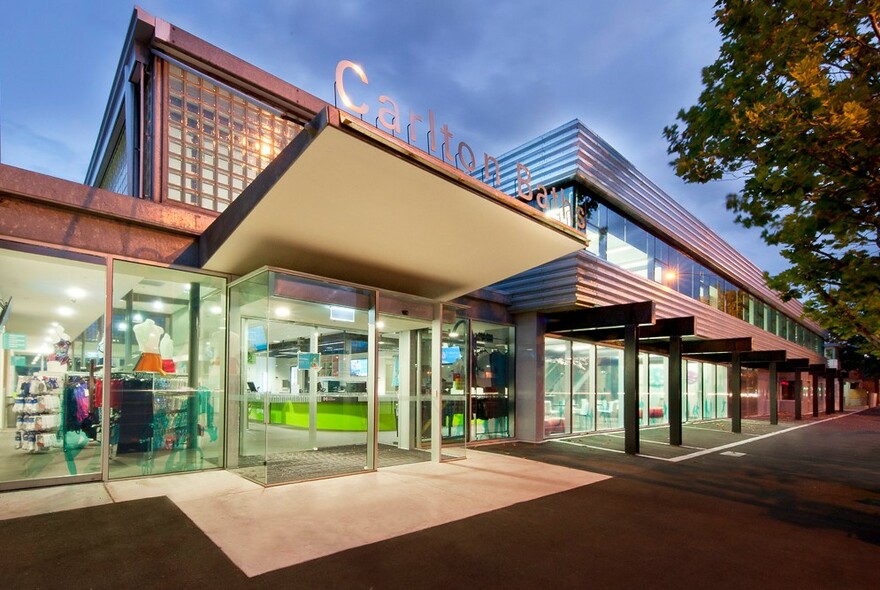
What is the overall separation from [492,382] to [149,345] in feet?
25.8

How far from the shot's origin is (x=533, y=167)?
44.1 ft

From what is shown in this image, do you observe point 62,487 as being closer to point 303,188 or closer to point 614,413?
point 303,188

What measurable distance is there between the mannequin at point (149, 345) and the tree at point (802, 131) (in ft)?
27.2

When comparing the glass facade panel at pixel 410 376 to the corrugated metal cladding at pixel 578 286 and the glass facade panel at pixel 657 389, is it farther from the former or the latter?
the glass facade panel at pixel 657 389

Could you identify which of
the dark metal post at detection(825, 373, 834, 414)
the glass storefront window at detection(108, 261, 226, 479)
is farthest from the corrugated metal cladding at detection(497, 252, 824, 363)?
the dark metal post at detection(825, 373, 834, 414)

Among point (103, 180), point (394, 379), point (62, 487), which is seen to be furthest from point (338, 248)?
point (103, 180)

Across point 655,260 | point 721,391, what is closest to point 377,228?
point 655,260

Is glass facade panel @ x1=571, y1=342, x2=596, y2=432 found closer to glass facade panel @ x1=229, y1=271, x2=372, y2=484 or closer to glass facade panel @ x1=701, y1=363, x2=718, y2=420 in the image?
glass facade panel @ x1=229, y1=271, x2=372, y2=484

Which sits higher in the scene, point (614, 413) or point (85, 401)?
point (85, 401)

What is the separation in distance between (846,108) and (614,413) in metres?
12.7

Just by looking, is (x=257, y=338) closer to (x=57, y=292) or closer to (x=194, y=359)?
(x=194, y=359)

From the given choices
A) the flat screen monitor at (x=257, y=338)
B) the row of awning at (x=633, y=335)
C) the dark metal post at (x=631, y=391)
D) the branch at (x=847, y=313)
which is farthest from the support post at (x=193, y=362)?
the branch at (x=847, y=313)

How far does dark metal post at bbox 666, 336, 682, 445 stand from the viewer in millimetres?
12648

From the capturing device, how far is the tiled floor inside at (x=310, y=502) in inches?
188
